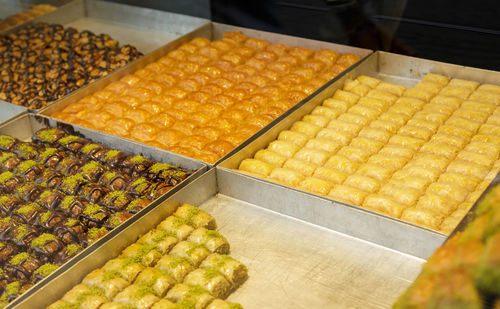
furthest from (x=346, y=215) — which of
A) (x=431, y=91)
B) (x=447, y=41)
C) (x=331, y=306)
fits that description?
(x=447, y=41)

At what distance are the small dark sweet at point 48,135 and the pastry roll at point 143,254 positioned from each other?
1797 mm

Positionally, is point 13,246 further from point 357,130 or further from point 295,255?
point 357,130

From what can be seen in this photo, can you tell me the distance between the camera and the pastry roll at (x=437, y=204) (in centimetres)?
411

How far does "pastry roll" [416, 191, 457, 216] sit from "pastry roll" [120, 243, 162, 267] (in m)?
1.88

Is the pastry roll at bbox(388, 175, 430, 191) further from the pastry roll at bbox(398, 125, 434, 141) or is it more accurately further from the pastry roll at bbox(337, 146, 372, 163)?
the pastry roll at bbox(398, 125, 434, 141)

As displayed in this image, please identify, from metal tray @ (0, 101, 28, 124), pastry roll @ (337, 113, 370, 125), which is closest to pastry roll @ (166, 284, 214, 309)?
pastry roll @ (337, 113, 370, 125)

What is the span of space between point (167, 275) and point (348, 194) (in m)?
1.49

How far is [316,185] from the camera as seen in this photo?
451 cm

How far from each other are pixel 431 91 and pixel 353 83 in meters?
0.76

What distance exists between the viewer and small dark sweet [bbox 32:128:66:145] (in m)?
5.30

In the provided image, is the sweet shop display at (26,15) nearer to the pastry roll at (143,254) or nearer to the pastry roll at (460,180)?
the pastry roll at (143,254)

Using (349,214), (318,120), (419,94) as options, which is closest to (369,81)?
(419,94)

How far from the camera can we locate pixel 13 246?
13.1 feet

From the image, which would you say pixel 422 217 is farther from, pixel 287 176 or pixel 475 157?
pixel 287 176
